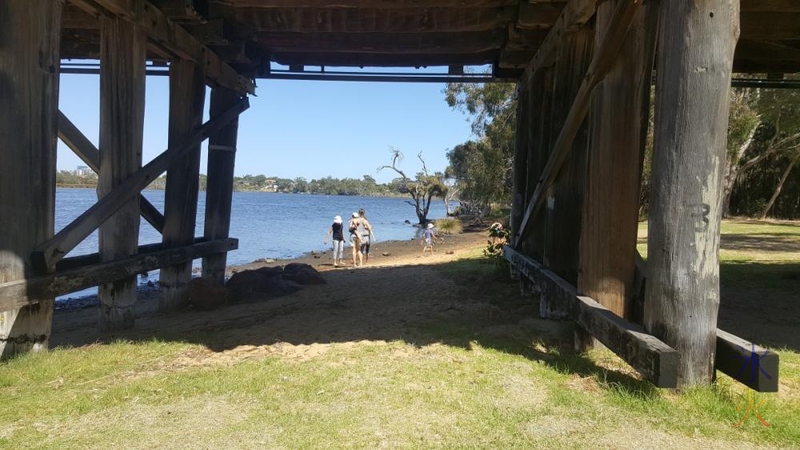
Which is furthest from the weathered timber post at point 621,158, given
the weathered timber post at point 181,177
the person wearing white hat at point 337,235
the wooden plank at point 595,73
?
the person wearing white hat at point 337,235

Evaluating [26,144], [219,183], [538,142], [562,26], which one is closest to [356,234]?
[219,183]

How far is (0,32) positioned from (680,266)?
19.7ft

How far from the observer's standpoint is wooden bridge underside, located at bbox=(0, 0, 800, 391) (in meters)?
3.62

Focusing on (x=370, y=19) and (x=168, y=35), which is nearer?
(x=168, y=35)

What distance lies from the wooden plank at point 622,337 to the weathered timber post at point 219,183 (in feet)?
20.4

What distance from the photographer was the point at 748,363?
10.8ft

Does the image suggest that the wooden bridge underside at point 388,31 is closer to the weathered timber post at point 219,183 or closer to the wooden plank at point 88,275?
the weathered timber post at point 219,183

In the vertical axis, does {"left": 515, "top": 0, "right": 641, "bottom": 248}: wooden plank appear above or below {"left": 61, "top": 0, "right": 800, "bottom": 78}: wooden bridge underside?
below

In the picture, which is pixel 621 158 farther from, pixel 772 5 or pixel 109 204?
pixel 109 204

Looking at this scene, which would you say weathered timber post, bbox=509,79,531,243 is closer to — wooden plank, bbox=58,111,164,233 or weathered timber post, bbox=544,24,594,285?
weathered timber post, bbox=544,24,594,285

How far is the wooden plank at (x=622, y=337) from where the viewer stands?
3.47 metres

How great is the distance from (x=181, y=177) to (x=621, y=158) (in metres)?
6.45

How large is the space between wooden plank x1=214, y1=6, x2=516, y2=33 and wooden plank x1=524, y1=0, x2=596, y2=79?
69 centimetres

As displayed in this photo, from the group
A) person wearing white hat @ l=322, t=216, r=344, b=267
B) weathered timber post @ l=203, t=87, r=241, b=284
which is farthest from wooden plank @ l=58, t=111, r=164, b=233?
person wearing white hat @ l=322, t=216, r=344, b=267
